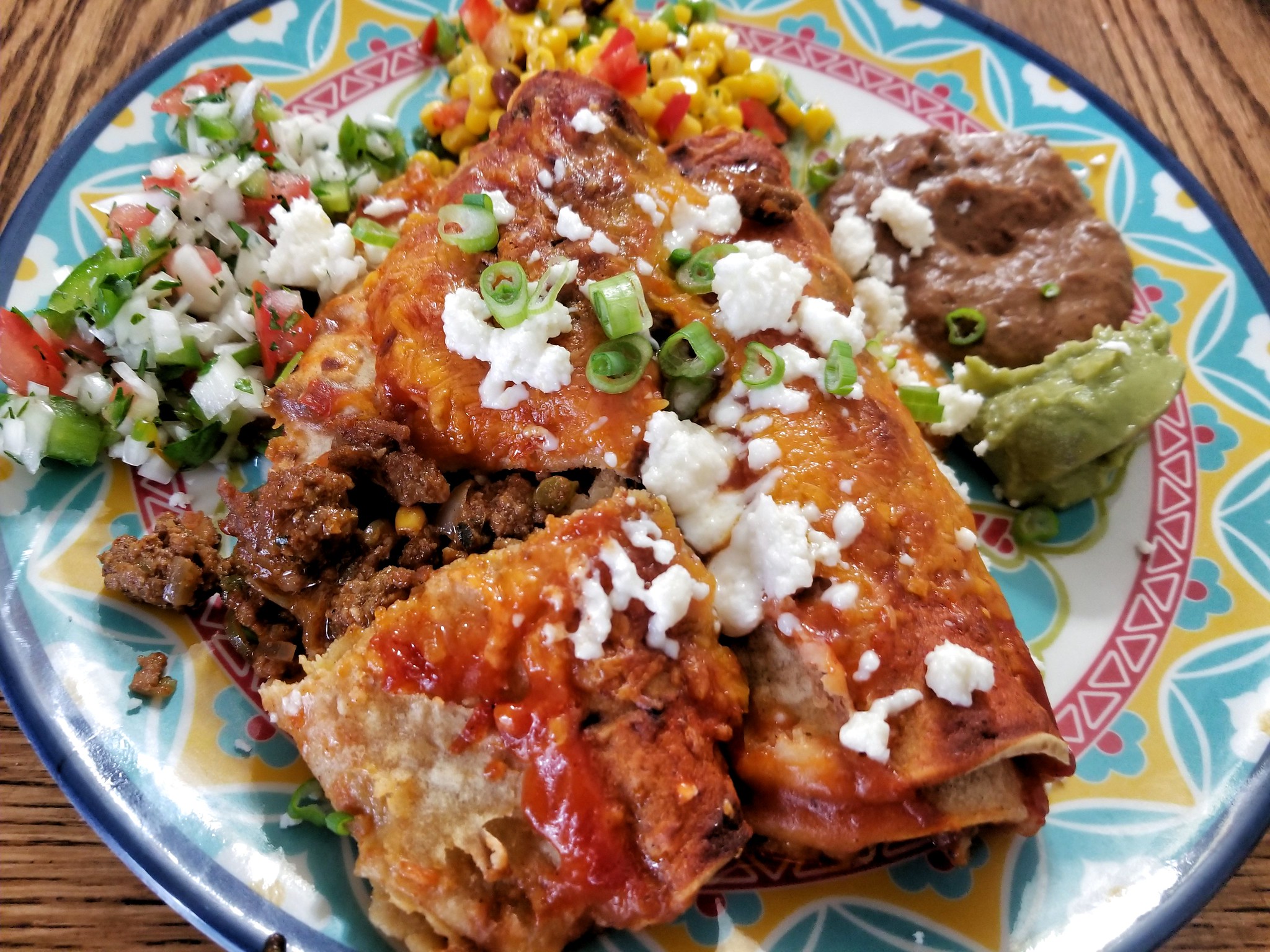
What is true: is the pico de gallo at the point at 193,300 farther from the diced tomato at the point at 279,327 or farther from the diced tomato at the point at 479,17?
the diced tomato at the point at 479,17

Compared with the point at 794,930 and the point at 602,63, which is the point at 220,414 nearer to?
the point at 602,63

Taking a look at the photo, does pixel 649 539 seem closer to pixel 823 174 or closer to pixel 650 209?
pixel 650 209

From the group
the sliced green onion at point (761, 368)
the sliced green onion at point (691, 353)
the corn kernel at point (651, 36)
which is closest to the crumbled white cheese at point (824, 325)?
the sliced green onion at point (761, 368)

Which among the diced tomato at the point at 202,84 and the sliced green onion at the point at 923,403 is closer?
the sliced green onion at the point at 923,403

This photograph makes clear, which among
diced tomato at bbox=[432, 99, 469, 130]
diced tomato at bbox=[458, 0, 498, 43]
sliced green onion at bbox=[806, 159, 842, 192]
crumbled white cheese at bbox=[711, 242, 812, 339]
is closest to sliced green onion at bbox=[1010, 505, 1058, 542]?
crumbled white cheese at bbox=[711, 242, 812, 339]

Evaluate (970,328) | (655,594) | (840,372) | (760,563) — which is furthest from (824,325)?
(970,328)

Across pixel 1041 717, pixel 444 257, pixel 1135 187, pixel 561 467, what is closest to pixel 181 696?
pixel 561 467
